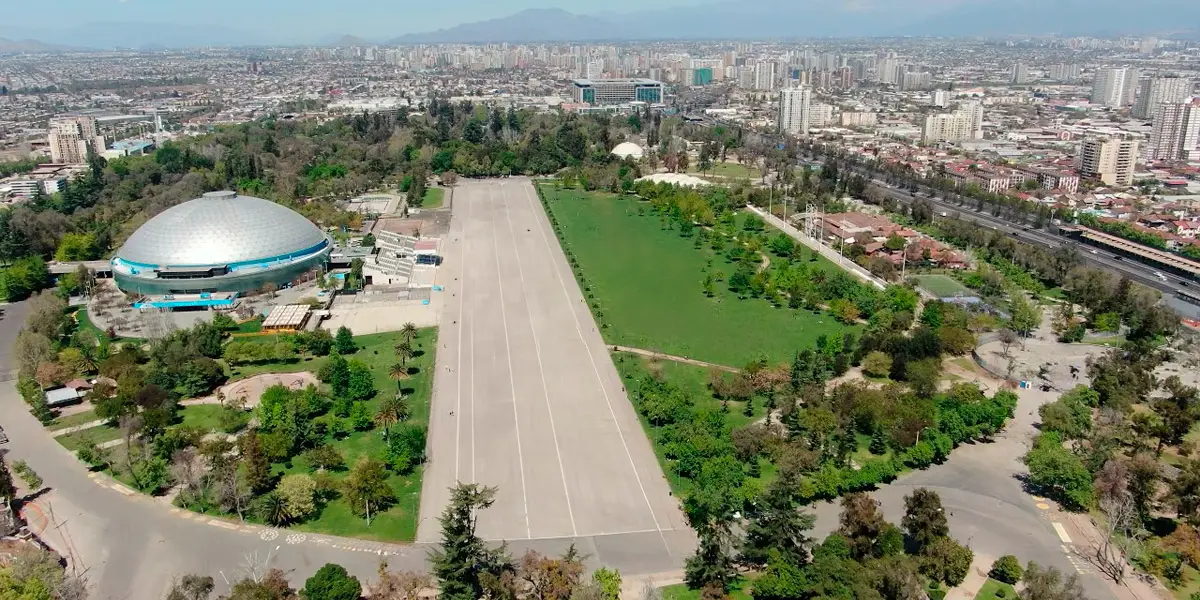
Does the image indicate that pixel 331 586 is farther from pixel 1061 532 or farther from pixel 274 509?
pixel 1061 532

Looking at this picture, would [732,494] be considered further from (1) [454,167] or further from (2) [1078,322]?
(1) [454,167]

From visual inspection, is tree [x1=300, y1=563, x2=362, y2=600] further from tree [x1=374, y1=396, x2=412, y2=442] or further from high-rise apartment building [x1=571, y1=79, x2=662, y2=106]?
high-rise apartment building [x1=571, y1=79, x2=662, y2=106]

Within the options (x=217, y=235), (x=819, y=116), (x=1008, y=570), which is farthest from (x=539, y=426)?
(x=819, y=116)

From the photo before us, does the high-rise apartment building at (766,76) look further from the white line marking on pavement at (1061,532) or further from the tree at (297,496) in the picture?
the tree at (297,496)

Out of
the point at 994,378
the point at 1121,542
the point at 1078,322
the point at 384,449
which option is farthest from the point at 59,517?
the point at 1078,322

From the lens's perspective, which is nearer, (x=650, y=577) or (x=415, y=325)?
(x=650, y=577)

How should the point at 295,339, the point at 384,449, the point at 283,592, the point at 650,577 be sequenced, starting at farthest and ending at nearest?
the point at 295,339 < the point at 384,449 < the point at 650,577 < the point at 283,592

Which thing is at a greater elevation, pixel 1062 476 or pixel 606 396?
pixel 1062 476
